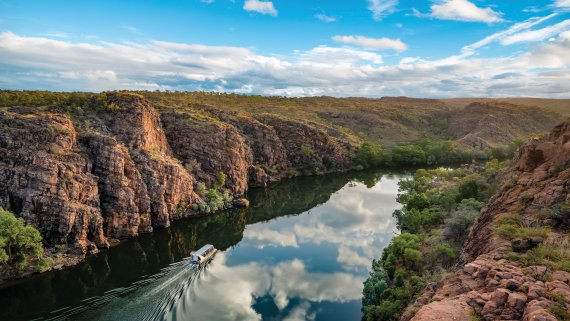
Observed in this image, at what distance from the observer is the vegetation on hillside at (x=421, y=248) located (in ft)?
110

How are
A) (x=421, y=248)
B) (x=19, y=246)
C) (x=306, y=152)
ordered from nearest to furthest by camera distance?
(x=19, y=246) → (x=421, y=248) → (x=306, y=152)

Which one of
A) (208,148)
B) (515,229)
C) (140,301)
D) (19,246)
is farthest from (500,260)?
(208,148)

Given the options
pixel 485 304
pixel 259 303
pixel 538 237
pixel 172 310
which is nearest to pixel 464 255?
pixel 538 237

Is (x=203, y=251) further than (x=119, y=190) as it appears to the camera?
No

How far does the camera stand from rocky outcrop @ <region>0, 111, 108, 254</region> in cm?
4875

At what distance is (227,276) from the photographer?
48562mm

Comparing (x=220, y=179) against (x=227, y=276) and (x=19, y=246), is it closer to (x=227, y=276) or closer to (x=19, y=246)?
(x=227, y=276)

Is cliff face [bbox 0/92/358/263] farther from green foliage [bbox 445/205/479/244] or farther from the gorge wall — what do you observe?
green foliage [bbox 445/205/479/244]

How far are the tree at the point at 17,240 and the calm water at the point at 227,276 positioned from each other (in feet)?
9.62

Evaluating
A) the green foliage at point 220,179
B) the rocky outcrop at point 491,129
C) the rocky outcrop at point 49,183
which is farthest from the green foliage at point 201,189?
the rocky outcrop at point 491,129

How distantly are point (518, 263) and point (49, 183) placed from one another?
53.0m

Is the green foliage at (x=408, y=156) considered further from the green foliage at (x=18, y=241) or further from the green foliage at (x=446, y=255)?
the green foliage at (x=18, y=241)

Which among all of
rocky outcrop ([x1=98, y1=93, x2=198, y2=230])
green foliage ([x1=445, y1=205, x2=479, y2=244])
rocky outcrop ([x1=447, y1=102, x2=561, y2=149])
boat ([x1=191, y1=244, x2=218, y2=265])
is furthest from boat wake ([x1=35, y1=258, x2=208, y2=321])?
rocky outcrop ([x1=447, y1=102, x2=561, y2=149])

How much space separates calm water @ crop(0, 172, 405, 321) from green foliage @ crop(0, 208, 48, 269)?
2.73 metres
